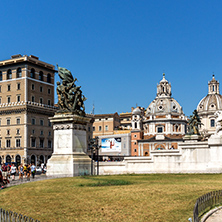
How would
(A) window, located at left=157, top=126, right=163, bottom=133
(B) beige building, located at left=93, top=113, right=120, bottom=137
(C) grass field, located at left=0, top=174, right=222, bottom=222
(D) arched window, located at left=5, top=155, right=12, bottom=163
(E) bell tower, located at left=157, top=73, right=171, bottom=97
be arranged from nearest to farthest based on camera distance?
(C) grass field, located at left=0, top=174, right=222, bottom=222 → (D) arched window, located at left=5, top=155, right=12, bottom=163 → (B) beige building, located at left=93, top=113, right=120, bottom=137 → (A) window, located at left=157, top=126, right=163, bottom=133 → (E) bell tower, located at left=157, top=73, right=171, bottom=97

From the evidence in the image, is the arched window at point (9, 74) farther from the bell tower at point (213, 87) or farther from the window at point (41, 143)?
the bell tower at point (213, 87)

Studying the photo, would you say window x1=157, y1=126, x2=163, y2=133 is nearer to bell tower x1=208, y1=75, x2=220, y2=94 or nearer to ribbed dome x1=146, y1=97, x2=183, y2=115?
ribbed dome x1=146, y1=97, x2=183, y2=115

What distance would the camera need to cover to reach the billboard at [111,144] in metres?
155

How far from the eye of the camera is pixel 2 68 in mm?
108438

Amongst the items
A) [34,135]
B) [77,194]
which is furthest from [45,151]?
[77,194]

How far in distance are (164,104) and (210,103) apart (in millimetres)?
21681

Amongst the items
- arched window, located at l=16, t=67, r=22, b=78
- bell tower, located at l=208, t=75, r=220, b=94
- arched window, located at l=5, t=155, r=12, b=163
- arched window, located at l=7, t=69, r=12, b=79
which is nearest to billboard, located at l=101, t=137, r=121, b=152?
bell tower, located at l=208, t=75, r=220, b=94

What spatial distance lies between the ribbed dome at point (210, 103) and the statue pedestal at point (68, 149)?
498 ft

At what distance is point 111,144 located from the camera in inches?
6093

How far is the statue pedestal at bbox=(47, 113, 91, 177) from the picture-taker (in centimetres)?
2787

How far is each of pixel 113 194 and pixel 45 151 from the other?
294 ft

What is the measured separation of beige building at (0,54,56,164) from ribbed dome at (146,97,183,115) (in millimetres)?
73332

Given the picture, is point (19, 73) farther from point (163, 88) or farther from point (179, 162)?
point (163, 88)

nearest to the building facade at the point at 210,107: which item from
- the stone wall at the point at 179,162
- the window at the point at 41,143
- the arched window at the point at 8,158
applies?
the window at the point at 41,143
